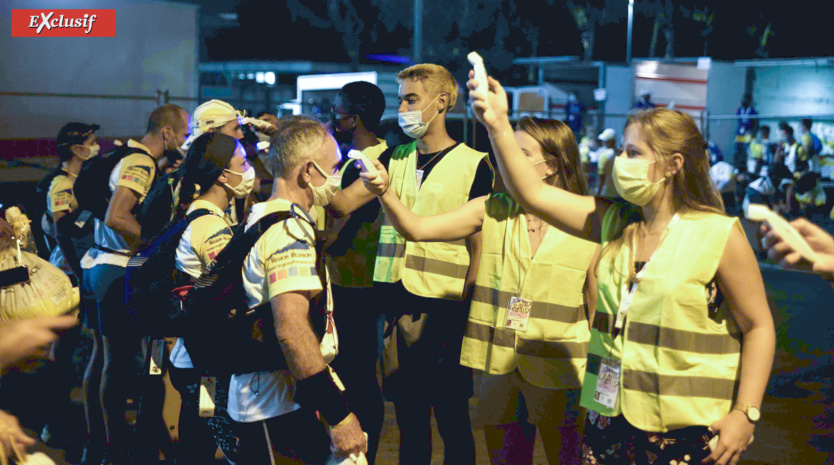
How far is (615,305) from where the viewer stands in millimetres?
2666

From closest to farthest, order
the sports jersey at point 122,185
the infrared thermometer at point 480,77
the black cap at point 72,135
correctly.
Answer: the infrared thermometer at point 480,77 < the sports jersey at point 122,185 < the black cap at point 72,135

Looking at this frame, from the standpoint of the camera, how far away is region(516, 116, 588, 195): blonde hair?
3561 mm

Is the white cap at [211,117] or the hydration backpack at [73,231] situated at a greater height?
the white cap at [211,117]

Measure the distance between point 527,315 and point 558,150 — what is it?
0.78 metres

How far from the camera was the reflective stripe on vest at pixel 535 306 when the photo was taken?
3.37 meters

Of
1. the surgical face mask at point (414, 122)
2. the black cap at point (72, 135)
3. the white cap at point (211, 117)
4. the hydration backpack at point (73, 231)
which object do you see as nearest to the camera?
the surgical face mask at point (414, 122)

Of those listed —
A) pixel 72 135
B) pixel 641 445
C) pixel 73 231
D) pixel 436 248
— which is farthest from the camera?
pixel 72 135

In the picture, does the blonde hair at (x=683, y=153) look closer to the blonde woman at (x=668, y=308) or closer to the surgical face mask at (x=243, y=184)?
the blonde woman at (x=668, y=308)

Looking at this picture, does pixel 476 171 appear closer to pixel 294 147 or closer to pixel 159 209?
pixel 294 147

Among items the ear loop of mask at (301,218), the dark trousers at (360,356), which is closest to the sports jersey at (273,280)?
the ear loop of mask at (301,218)

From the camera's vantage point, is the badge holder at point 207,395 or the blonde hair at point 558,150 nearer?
the badge holder at point 207,395

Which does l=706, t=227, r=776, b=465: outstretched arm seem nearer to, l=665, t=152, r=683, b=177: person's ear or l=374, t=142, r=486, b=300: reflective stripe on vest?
l=665, t=152, r=683, b=177: person's ear

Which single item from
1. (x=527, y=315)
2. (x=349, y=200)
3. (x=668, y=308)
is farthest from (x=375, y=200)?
(x=668, y=308)

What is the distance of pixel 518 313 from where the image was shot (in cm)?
343
